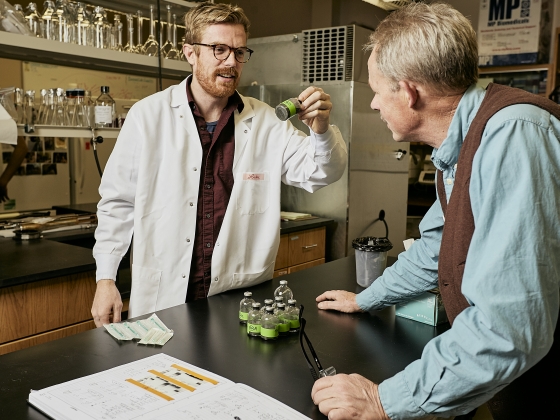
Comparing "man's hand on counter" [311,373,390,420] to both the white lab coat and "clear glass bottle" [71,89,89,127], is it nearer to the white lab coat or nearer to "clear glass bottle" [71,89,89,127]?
the white lab coat

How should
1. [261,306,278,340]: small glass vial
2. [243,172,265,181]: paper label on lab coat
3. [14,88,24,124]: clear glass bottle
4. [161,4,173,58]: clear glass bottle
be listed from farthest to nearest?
[161,4,173,58]: clear glass bottle
[14,88,24,124]: clear glass bottle
[243,172,265,181]: paper label on lab coat
[261,306,278,340]: small glass vial

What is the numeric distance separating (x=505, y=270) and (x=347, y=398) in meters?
0.35

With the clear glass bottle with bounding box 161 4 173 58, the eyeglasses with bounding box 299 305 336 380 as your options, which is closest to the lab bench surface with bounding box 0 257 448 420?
the eyeglasses with bounding box 299 305 336 380

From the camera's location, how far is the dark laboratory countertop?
1899 millimetres

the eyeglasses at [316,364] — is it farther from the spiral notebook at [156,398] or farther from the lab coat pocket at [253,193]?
the lab coat pocket at [253,193]

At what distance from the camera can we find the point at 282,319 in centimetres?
130

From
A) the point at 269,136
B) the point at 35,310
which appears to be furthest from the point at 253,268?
the point at 35,310

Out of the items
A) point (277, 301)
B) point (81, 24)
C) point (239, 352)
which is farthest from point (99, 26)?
point (239, 352)

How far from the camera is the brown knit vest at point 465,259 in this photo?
0.88 metres

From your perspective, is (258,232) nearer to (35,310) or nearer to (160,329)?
(160,329)

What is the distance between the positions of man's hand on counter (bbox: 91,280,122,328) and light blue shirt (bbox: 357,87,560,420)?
1.07 meters

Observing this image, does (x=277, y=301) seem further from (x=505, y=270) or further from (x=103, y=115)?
(x=103, y=115)

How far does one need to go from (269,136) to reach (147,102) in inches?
18.1

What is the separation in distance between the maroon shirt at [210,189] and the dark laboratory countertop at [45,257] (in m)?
0.53
